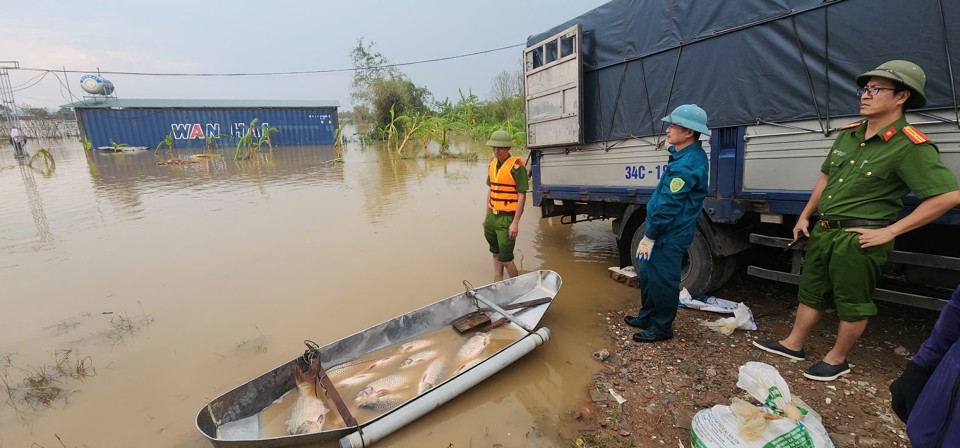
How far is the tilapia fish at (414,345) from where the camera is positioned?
3.40m

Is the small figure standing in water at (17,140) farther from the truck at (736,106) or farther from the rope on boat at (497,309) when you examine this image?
the rope on boat at (497,309)

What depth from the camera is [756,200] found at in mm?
3398

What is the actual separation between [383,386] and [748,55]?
376 centimetres

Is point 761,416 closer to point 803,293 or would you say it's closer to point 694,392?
point 694,392

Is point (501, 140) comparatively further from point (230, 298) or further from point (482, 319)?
point (230, 298)

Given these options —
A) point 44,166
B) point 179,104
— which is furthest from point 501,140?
point 179,104

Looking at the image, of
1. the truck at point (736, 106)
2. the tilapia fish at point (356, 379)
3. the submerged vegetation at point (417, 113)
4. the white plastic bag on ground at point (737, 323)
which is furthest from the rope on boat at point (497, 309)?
the submerged vegetation at point (417, 113)

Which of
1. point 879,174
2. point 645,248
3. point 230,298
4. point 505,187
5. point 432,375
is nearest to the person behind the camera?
point 879,174

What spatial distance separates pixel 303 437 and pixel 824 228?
3271 mm

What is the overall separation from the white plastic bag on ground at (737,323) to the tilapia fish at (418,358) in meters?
2.25

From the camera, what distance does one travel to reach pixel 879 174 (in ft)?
7.70

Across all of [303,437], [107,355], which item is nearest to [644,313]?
[303,437]

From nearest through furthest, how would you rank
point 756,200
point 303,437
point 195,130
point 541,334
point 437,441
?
1. point 303,437
2. point 437,441
3. point 541,334
4. point 756,200
5. point 195,130

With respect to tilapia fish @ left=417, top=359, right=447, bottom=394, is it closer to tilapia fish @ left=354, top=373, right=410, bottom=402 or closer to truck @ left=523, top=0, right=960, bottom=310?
tilapia fish @ left=354, top=373, right=410, bottom=402
